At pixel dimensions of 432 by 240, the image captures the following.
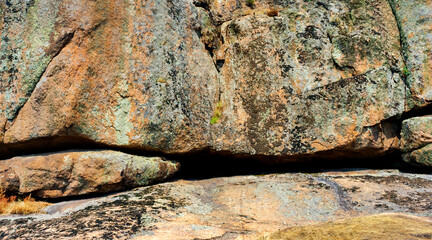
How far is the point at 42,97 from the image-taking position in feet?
20.2

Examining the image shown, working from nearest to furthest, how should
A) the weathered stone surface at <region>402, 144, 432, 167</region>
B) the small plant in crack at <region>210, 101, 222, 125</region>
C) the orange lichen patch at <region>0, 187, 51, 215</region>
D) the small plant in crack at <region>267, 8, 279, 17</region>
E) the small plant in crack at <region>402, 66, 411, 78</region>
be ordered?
the orange lichen patch at <region>0, 187, 51, 215</region>, the weathered stone surface at <region>402, 144, 432, 167</region>, the small plant in crack at <region>402, 66, 411, 78</region>, the small plant in crack at <region>210, 101, 222, 125</region>, the small plant in crack at <region>267, 8, 279, 17</region>

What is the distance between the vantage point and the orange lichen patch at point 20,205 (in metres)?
5.44

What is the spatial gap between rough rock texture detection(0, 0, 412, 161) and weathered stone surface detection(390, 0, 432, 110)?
0.19m

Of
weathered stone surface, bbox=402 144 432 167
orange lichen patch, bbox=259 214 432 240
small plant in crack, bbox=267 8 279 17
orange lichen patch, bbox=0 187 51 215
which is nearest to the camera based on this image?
orange lichen patch, bbox=259 214 432 240

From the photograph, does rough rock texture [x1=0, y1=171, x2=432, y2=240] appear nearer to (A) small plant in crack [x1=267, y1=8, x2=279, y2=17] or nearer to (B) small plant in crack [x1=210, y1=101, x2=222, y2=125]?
(B) small plant in crack [x1=210, y1=101, x2=222, y2=125]

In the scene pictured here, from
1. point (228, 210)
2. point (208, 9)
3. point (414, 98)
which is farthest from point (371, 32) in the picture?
point (228, 210)

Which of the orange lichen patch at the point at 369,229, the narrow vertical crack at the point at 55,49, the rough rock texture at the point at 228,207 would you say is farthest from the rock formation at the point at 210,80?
the orange lichen patch at the point at 369,229

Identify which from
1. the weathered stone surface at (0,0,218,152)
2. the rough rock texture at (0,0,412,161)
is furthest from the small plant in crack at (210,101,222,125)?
the weathered stone surface at (0,0,218,152)

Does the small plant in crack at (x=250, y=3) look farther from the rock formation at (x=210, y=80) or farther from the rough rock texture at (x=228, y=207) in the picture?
the rough rock texture at (x=228, y=207)

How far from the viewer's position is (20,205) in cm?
550

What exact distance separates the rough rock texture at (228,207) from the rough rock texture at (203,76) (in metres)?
0.82

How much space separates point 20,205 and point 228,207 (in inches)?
133

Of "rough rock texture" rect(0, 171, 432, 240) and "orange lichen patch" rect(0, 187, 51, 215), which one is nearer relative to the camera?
"rough rock texture" rect(0, 171, 432, 240)

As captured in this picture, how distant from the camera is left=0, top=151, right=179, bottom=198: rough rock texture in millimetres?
5949
